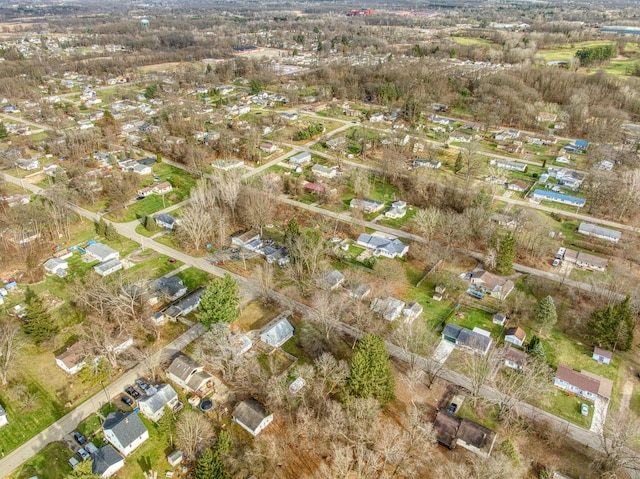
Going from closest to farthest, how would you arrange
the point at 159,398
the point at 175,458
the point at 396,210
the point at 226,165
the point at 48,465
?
1. the point at 48,465
2. the point at 175,458
3. the point at 159,398
4. the point at 396,210
5. the point at 226,165

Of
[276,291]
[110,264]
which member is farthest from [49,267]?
[276,291]

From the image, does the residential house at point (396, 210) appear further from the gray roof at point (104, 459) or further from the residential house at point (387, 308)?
the gray roof at point (104, 459)

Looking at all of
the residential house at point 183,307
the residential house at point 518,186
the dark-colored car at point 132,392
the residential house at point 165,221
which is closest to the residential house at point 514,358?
the residential house at point 183,307

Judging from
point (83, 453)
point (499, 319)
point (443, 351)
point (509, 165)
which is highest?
point (509, 165)

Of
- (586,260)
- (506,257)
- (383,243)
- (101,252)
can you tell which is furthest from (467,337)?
(101,252)

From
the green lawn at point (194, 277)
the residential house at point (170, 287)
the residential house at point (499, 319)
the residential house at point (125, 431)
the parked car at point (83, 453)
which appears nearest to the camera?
the parked car at point (83, 453)

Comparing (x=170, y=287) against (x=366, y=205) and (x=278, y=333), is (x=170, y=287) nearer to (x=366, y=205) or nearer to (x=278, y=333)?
(x=278, y=333)

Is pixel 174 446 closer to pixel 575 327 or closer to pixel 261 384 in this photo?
pixel 261 384
